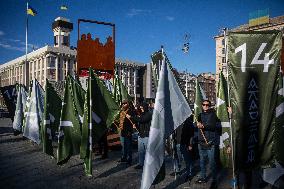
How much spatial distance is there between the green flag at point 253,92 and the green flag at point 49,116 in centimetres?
652

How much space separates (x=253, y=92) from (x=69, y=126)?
17.9ft

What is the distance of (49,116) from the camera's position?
9992mm

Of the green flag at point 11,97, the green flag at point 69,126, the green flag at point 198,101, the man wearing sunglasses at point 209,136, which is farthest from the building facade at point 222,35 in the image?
the man wearing sunglasses at point 209,136

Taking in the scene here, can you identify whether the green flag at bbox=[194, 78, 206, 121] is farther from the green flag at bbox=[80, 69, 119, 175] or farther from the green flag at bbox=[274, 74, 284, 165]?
the green flag at bbox=[274, 74, 284, 165]

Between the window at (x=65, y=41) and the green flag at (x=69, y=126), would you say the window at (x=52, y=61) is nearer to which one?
the window at (x=65, y=41)

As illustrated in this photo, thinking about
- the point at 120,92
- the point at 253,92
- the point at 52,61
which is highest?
the point at 52,61

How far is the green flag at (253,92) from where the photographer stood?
193 inches

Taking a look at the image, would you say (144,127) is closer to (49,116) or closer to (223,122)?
(223,122)

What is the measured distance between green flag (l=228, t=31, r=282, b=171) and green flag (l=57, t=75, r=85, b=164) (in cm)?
507

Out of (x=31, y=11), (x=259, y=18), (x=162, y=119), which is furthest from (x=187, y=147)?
(x=259, y=18)

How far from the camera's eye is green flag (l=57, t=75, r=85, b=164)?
27.1ft

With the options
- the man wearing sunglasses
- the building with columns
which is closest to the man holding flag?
the man wearing sunglasses

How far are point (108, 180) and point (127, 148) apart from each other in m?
1.91

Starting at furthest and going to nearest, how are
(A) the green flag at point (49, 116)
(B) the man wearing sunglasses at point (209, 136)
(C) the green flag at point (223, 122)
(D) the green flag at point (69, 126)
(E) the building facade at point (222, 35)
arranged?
(E) the building facade at point (222, 35) < (A) the green flag at point (49, 116) < (D) the green flag at point (69, 126) < (C) the green flag at point (223, 122) < (B) the man wearing sunglasses at point (209, 136)
